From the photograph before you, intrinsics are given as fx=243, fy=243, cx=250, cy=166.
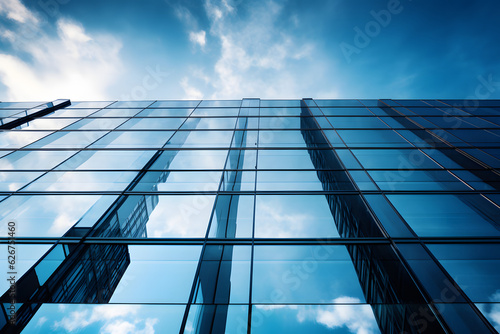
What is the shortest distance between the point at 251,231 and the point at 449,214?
17.2 feet

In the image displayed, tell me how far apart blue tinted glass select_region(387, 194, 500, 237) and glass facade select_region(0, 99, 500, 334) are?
4 cm

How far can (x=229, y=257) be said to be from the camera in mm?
5301

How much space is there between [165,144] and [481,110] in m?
17.6

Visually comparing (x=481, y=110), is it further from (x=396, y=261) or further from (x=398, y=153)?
(x=396, y=261)

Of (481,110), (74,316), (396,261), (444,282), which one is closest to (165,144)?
(74,316)

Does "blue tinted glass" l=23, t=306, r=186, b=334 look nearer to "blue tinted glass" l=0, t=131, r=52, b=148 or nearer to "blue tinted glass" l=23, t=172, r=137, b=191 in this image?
"blue tinted glass" l=23, t=172, r=137, b=191

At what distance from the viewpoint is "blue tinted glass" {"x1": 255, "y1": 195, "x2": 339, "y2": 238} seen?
5906mm

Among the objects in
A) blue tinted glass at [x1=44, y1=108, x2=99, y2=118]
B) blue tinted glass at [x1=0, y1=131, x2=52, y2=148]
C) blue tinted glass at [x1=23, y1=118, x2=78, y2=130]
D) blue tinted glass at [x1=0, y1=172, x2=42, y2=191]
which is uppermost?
blue tinted glass at [x1=44, y1=108, x2=99, y2=118]

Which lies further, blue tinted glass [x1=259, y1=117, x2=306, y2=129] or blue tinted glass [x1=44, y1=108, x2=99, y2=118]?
blue tinted glass [x1=44, y1=108, x2=99, y2=118]

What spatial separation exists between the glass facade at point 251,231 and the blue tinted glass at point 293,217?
5cm

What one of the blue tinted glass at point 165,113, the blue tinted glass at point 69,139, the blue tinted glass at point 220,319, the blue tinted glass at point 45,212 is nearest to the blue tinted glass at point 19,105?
the blue tinted glass at point 69,139

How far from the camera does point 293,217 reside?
6422mm

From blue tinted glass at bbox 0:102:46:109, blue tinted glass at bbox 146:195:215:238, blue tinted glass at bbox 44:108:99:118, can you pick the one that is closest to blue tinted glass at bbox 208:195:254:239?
blue tinted glass at bbox 146:195:215:238

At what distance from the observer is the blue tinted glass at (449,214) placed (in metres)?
5.84
